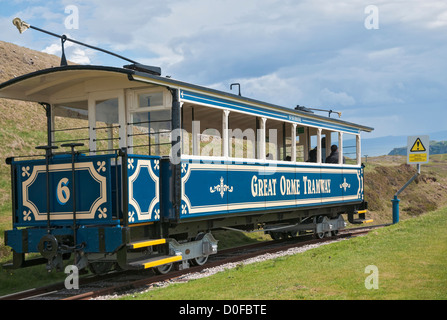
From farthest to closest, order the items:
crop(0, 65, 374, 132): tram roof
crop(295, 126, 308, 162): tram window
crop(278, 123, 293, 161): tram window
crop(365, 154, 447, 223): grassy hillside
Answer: crop(365, 154, 447, 223): grassy hillside, crop(295, 126, 308, 162): tram window, crop(278, 123, 293, 161): tram window, crop(0, 65, 374, 132): tram roof

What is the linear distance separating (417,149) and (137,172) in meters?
11.4

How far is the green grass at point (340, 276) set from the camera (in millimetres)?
6980

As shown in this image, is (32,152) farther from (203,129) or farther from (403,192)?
(403,192)

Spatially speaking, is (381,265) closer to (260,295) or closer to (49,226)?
(260,295)

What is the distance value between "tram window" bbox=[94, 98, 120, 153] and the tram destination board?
10504 millimetres

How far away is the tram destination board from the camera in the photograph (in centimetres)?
1708

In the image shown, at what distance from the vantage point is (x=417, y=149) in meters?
17.2

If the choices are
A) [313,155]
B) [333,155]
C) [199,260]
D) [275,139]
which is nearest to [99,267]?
[199,260]

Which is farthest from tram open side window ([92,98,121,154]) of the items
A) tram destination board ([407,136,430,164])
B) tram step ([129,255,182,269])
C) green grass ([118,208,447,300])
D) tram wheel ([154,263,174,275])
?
tram destination board ([407,136,430,164])

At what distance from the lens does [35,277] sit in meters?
10.9

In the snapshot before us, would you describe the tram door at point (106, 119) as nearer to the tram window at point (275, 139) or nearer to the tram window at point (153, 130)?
the tram window at point (153, 130)

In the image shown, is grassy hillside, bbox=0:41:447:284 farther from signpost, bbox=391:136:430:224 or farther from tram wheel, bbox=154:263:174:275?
signpost, bbox=391:136:430:224

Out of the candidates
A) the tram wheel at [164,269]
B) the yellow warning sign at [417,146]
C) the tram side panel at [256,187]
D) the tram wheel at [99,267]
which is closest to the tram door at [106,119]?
the tram side panel at [256,187]
